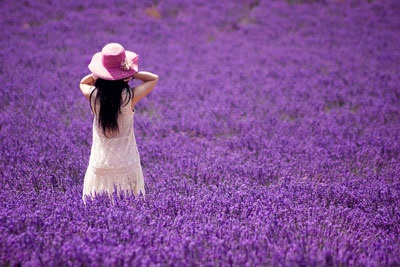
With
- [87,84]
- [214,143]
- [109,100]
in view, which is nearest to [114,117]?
[109,100]

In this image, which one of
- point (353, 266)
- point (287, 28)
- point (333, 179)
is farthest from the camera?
point (287, 28)

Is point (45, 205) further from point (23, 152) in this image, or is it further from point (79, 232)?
point (23, 152)

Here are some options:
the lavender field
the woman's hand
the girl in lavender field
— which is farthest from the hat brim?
the lavender field

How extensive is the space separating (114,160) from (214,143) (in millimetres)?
1799

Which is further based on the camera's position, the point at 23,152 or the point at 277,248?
the point at 23,152

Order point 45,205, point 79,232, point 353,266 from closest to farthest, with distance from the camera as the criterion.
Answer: point 353,266, point 79,232, point 45,205

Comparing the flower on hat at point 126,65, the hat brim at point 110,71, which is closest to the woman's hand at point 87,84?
the hat brim at point 110,71

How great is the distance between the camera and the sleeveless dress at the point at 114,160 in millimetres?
2506

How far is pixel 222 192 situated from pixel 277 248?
98 centimetres

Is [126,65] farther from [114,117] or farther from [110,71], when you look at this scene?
A: [114,117]

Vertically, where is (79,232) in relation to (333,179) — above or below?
above

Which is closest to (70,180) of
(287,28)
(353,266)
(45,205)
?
(45,205)

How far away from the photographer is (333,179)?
3.24m

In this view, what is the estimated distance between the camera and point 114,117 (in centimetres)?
239
